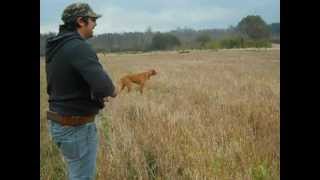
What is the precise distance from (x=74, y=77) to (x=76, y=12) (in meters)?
0.44

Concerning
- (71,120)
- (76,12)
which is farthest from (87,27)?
(71,120)

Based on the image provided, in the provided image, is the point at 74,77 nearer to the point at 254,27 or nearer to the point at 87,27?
the point at 87,27

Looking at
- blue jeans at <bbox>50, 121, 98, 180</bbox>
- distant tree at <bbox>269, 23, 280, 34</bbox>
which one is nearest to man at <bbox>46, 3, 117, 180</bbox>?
blue jeans at <bbox>50, 121, 98, 180</bbox>

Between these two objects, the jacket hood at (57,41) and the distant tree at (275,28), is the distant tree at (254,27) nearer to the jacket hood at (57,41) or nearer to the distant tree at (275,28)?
the distant tree at (275,28)

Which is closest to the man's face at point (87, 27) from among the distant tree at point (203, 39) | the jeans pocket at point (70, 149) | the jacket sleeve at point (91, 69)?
the jacket sleeve at point (91, 69)

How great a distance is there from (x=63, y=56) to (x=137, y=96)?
5.75 ft

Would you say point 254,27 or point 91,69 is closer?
point 91,69

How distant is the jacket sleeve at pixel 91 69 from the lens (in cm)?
325

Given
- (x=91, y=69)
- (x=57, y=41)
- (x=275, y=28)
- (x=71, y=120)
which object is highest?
(x=275, y=28)

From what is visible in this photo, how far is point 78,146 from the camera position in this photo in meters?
3.46

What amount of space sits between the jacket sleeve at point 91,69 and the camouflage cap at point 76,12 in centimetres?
23

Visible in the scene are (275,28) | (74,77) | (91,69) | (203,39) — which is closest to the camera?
(91,69)
